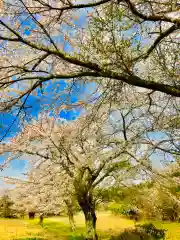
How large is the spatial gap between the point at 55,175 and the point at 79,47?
10.3m

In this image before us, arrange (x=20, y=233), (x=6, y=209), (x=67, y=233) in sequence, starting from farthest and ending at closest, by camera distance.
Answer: (x=6, y=209) → (x=67, y=233) → (x=20, y=233)

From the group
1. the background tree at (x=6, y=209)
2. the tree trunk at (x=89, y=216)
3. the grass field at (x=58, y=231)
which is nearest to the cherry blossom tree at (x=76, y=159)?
the tree trunk at (x=89, y=216)

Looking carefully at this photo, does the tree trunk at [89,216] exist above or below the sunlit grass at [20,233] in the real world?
above

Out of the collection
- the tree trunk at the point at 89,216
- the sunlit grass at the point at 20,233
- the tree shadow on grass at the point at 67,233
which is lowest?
the tree shadow on grass at the point at 67,233

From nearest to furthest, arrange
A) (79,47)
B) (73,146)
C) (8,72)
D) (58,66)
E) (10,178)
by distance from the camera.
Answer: (8,72), (79,47), (58,66), (73,146), (10,178)

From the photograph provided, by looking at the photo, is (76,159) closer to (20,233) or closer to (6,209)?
(20,233)

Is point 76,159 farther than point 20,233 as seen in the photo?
No

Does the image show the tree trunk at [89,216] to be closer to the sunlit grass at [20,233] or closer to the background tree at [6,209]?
the sunlit grass at [20,233]

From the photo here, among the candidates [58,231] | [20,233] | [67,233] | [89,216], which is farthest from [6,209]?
[89,216]

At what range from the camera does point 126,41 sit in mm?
5664

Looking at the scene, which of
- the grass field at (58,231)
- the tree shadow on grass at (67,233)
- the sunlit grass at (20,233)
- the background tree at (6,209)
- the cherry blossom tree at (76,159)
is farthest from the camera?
the background tree at (6,209)

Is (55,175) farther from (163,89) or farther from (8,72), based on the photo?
(163,89)

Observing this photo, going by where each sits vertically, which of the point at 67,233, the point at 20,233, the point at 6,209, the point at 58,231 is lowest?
the point at 67,233

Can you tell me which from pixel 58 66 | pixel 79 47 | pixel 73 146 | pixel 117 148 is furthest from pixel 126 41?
pixel 73 146
